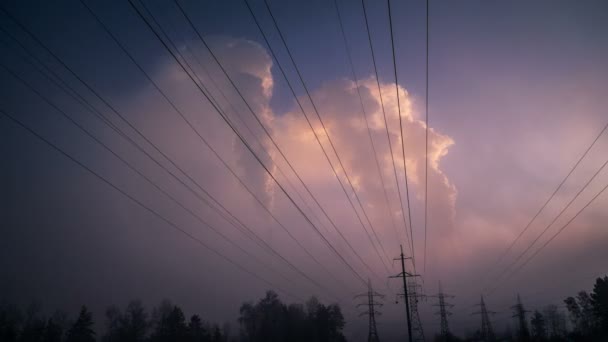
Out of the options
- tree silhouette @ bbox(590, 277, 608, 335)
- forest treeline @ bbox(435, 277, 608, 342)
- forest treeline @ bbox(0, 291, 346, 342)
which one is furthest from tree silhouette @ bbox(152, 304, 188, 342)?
tree silhouette @ bbox(590, 277, 608, 335)

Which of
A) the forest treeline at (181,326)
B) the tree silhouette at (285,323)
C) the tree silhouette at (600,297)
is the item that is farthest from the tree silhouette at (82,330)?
the tree silhouette at (600,297)

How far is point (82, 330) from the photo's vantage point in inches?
2667

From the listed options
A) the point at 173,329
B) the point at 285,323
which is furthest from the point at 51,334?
the point at 285,323

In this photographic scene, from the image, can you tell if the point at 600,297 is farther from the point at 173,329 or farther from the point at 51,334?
the point at 51,334

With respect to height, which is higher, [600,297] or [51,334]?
[600,297]

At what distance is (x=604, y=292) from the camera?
67.2m

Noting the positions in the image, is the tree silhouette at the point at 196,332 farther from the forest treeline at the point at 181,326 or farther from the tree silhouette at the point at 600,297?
the tree silhouette at the point at 600,297

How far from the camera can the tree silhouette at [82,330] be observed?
66.9 meters

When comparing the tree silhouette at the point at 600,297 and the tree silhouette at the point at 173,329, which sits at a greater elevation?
the tree silhouette at the point at 600,297

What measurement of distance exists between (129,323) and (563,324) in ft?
624

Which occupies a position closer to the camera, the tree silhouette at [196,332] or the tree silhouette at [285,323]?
the tree silhouette at [196,332]

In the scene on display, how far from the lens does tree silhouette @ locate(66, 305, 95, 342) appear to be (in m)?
66.9

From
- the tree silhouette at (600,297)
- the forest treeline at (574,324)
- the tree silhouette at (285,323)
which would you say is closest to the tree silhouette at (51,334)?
the tree silhouette at (285,323)

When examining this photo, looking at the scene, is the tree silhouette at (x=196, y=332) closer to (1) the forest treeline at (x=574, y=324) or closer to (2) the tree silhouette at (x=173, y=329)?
(2) the tree silhouette at (x=173, y=329)
